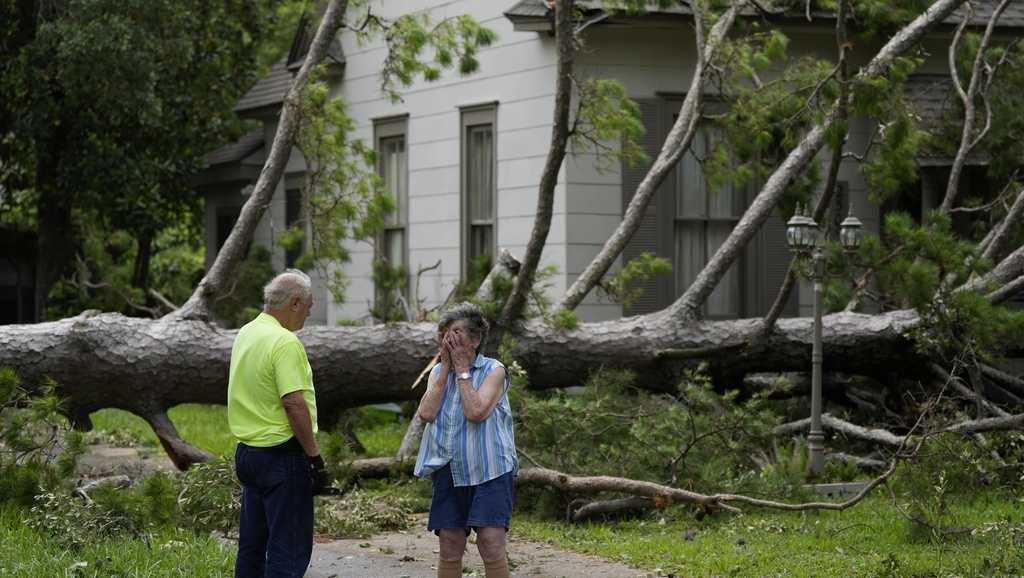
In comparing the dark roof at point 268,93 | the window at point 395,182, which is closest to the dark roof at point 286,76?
the dark roof at point 268,93

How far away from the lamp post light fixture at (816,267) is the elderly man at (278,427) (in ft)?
16.7

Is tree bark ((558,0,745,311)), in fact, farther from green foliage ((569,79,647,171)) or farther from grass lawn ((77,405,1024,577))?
grass lawn ((77,405,1024,577))

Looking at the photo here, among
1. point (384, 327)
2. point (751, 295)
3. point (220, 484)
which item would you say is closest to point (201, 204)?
point (751, 295)

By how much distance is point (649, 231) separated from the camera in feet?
47.5

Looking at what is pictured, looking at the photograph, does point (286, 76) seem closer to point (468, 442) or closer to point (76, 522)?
point (76, 522)

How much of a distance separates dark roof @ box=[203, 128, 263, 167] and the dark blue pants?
1430 centimetres

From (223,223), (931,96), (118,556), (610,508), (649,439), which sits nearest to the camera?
(118,556)

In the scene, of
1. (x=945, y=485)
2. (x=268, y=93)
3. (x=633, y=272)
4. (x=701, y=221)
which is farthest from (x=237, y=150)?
(x=945, y=485)

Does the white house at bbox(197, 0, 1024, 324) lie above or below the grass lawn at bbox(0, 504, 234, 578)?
above

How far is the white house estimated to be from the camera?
14328mm

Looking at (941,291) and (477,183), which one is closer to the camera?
(941,291)

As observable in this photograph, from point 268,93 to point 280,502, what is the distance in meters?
14.0

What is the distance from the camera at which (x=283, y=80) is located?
19.8 m

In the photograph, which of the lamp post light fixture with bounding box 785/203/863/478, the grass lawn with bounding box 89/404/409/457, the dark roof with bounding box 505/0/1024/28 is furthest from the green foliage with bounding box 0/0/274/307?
the lamp post light fixture with bounding box 785/203/863/478
